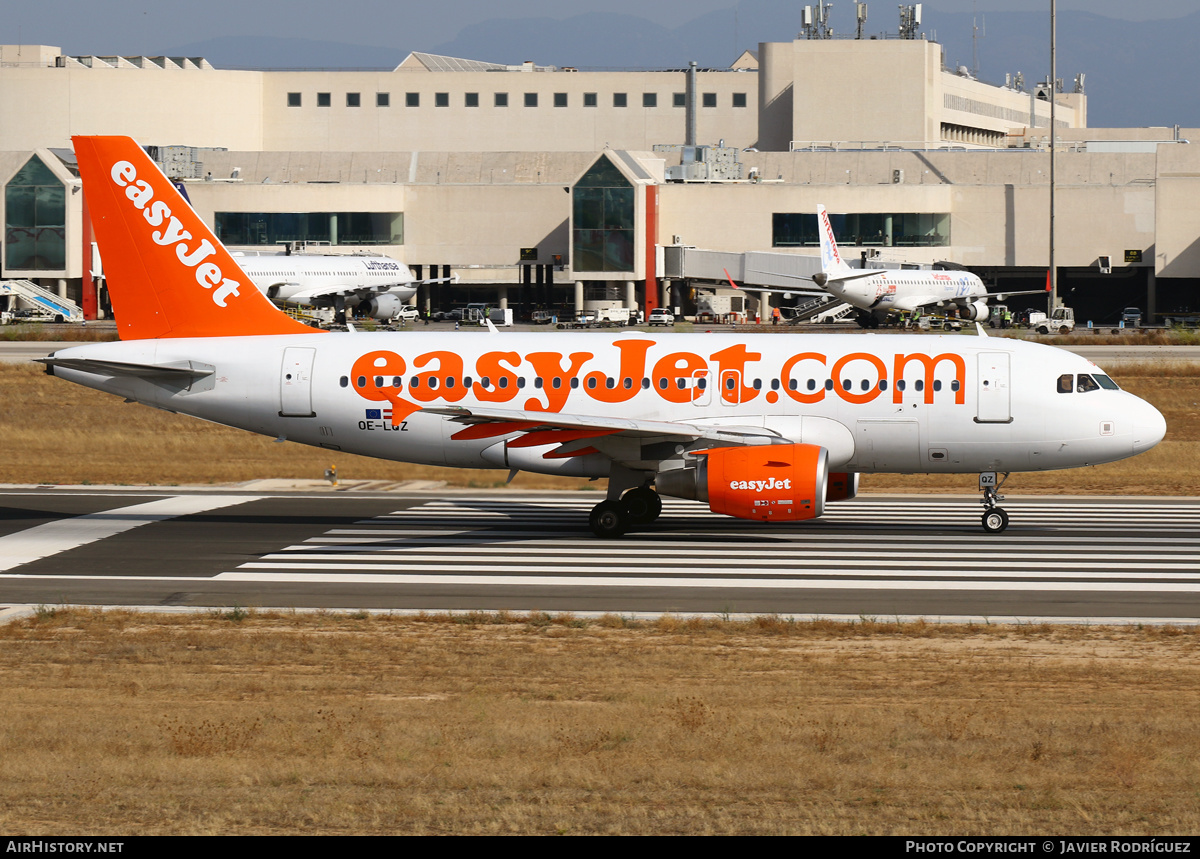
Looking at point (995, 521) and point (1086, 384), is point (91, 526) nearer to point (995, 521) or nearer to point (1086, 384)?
point (995, 521)

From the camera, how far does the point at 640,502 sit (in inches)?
1214

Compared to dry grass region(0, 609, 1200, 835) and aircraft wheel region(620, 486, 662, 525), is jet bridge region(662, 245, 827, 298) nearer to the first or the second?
aircraft wheel region(620, 486, 662, 525)

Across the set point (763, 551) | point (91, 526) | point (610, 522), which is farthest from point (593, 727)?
point (91, 526)

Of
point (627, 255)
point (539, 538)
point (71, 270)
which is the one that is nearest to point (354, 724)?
point (539, 538)

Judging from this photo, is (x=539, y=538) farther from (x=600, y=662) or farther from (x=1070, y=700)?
(x=1070, y=700)

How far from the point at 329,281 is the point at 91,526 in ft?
261

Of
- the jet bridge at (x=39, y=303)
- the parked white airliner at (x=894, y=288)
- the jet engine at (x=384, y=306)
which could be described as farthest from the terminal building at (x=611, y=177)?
the jet engine at (x=384, y=306)

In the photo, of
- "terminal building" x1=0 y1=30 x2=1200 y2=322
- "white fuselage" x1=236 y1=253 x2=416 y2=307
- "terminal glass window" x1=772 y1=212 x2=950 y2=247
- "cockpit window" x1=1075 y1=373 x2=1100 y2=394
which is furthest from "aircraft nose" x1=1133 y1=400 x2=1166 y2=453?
"terminal glass window" x1=772 y1=212 x2=950 y2=247

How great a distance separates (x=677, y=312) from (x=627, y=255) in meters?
7.47

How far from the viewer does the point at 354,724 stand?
1499cm

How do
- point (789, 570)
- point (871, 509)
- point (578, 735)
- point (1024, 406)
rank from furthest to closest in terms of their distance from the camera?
point (871, 509) < point (1024, 406) < point (789, 570) < point (578, 735)

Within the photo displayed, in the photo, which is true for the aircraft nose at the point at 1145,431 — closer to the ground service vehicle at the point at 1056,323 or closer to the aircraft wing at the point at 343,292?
the ground service vehicle at the point at 1056,323

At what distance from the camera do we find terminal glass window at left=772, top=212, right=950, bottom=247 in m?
125

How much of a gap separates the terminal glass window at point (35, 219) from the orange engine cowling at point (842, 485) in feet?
339
